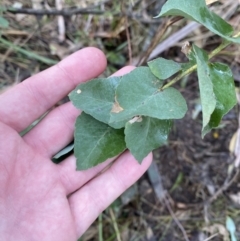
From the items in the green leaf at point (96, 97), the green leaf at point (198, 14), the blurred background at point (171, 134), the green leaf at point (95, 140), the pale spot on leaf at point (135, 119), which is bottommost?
the blurred background at point (171, 134)

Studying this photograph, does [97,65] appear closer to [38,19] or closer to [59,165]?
[59,165]

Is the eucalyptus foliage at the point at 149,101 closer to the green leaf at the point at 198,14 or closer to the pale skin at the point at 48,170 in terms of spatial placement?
the green leaf at the point at 198,14

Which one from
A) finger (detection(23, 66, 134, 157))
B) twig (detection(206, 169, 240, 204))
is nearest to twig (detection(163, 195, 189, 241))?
twig (detection(206, 169, 240, 204))

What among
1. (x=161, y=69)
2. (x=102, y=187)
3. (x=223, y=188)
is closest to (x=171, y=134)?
(x=223, y=188)

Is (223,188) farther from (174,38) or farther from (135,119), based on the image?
(135,119)

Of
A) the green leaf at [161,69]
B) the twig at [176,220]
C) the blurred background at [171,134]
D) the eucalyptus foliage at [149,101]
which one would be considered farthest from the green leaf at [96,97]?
the twig at [176,220]

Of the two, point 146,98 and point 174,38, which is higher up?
point 146,98

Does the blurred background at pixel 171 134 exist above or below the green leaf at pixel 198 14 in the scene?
below

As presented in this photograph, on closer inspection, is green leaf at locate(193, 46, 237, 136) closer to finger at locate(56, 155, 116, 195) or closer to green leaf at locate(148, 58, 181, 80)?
green leaf at locate(148, 58, 181, 80)
